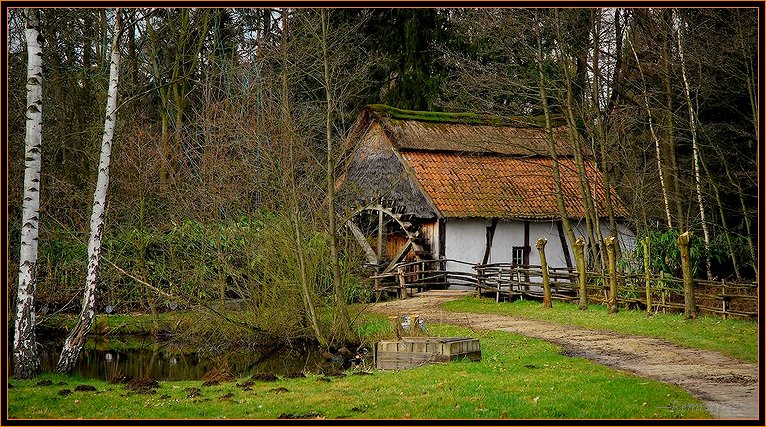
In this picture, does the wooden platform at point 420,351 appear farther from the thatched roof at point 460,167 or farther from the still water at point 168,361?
the thatched roof at point 460,167

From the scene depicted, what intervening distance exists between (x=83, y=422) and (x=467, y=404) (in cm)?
405

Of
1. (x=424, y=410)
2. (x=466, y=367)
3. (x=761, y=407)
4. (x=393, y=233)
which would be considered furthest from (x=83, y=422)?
(x=393, y=233)

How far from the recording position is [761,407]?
9.00 metres

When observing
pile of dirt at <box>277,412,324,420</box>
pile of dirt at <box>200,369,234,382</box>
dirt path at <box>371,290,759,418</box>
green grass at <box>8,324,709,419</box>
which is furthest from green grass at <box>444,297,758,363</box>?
pile of dirt at <box>200,369,234,382</box>

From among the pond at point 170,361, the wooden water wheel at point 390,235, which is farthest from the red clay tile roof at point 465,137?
the pond at point 170,361

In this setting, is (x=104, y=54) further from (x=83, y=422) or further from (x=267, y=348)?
(x=83, y=422)

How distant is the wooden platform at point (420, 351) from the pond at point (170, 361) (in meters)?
1.75

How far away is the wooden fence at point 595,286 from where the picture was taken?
1809 centimetres

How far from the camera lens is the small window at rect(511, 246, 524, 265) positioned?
27719 millimetres

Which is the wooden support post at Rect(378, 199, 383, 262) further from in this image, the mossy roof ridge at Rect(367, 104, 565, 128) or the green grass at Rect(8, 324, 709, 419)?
the green grass at Rect(8, 324, 709, 419)

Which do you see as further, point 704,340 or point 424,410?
point 704,340

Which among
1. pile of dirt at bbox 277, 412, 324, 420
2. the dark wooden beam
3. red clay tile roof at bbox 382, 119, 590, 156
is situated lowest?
pile of dirt at bbox 277, 412, 324, 420

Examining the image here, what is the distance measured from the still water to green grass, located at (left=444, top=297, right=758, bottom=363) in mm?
5542

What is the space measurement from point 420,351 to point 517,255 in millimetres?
15277
